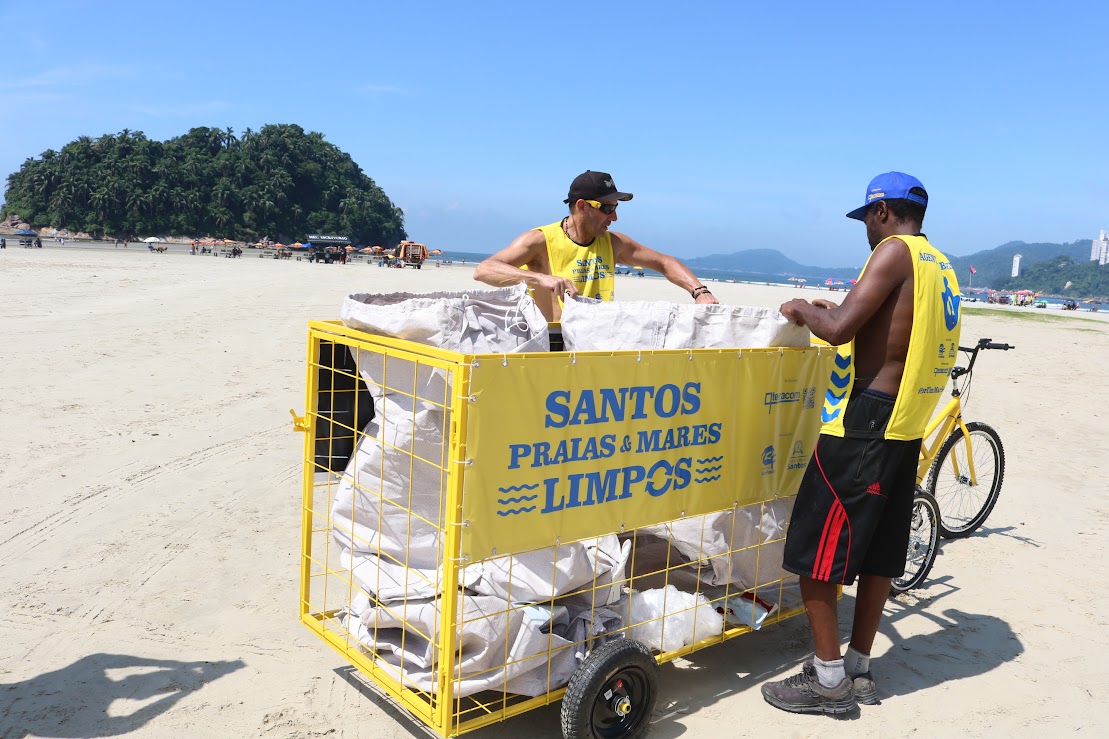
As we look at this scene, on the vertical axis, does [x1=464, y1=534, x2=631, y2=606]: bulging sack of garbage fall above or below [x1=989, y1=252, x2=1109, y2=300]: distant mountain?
below

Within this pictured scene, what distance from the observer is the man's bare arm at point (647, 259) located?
4.54 metres

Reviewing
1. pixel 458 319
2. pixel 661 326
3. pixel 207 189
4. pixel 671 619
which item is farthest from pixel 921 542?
pixel 207 189

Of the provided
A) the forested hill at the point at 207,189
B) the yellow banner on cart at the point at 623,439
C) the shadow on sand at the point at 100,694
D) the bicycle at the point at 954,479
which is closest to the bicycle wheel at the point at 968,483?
the bicycle at the point at 954,479

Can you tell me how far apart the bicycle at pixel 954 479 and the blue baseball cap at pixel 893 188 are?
1.89 metres

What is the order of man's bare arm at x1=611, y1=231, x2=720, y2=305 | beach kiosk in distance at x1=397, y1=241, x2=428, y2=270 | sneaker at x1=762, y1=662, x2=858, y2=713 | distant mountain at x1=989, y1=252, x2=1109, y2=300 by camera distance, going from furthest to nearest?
distant mountain at x1=989, y1=252, x2=1109, y2=300
beach kiosk in distance at x1=397, y1=241, x2=428, y2=270
man's bare arm at x1=611, y1=231, x2=720, y2=305
sneaker at x1=762, y1=662, x2=858, y2=713

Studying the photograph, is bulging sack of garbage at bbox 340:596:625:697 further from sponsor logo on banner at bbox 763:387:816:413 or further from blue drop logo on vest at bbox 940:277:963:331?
blue drop logo on vest at bbox 940:277:963:331

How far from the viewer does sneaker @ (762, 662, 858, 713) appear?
11.0ft

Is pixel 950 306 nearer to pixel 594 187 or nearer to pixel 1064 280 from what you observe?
pixel 594 187

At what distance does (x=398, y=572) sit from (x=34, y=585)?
2306 mm

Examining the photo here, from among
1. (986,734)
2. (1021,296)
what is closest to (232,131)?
(1021,296)

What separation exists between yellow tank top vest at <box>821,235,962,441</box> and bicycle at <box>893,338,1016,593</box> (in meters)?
1.54

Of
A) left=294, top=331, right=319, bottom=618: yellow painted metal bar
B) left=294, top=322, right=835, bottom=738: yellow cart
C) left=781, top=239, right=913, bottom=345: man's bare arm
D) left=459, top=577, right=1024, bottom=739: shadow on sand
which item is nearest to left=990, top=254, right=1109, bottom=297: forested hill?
left=459, top=577, right=1024, bottom=739: shadow on sand

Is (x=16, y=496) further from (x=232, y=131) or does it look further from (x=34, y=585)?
(x=232, y=131)

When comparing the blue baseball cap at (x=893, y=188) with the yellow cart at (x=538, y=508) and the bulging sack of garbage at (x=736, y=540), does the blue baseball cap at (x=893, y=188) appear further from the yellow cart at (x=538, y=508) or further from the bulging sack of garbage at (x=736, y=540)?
the bulging sack of garbage at (x=736, y=540)
